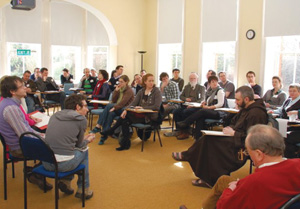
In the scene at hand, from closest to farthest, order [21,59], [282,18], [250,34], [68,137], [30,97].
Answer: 1. [68,137]
2. [30,97]
3. [282,18]
4. [250,34]
5. [21,59]

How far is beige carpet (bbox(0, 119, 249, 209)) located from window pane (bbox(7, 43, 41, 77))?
7.04m

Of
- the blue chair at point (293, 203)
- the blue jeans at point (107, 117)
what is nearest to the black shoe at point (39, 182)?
the blue jeans at point (107, 117)

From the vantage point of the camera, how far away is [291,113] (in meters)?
4.63

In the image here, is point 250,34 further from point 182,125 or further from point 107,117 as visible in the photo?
point 107,117

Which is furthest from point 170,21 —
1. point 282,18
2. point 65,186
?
point 65,186

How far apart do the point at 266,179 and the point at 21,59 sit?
10978 millimetres

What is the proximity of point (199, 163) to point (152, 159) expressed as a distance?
1355 mm

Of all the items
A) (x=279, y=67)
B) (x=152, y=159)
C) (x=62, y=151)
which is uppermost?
(x=279, y=67)

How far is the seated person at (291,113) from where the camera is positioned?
4.18m

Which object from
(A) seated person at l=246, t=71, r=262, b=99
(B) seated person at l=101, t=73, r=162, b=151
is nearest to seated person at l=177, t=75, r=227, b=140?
(B) seated person at l=101, t=73, r=162, b=151

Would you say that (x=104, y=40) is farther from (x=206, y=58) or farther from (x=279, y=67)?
(x=279, y=67)

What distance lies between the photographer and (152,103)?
559cm

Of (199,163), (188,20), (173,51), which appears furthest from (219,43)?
(199,163)

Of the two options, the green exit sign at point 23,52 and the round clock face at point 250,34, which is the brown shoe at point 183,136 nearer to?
the round clock face at point 250,34
